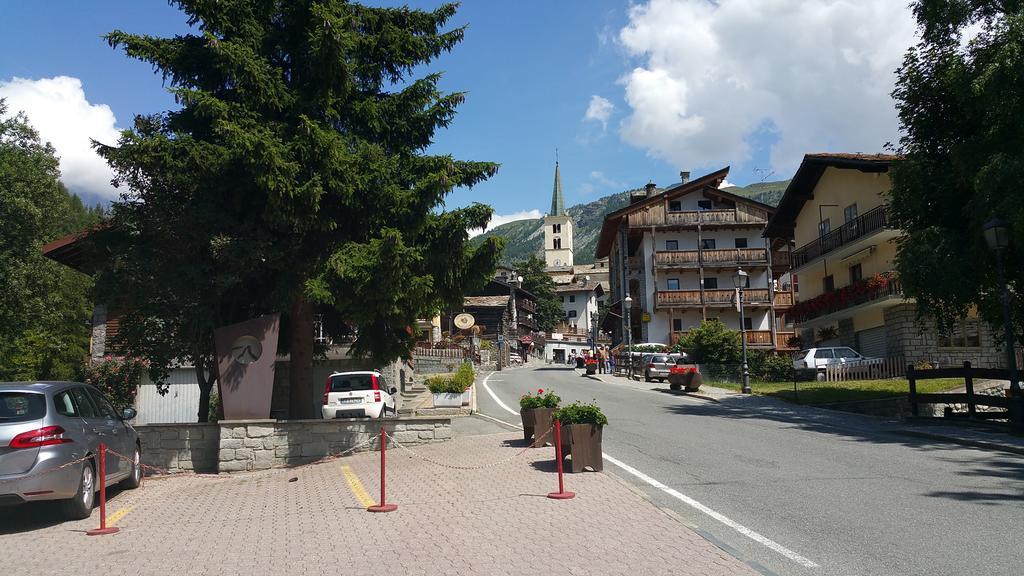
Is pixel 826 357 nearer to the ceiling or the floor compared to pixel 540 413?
nearer to the ceiling

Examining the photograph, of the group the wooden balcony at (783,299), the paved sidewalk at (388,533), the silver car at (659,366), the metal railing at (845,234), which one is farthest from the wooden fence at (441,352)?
the paved sidewalk at (388,533)

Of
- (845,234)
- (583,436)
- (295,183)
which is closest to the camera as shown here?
(583,436)

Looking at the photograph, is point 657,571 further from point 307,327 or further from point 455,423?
point 455,423

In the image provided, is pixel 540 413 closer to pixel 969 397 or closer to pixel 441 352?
pixel 969 397

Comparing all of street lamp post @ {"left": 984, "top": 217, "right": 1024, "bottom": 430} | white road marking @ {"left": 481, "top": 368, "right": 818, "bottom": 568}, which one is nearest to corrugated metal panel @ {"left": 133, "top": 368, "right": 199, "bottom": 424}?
white road marking @ {"left": 481, "top": 368, "right": 818, "bottom": 568}

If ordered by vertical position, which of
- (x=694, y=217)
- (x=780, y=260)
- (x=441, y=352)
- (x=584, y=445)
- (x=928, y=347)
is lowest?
(x=584, y=445)

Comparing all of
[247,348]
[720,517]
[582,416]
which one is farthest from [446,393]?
[720,517]

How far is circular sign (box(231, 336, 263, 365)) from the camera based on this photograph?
46.4 ft

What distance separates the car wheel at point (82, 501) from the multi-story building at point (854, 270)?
1060 inches

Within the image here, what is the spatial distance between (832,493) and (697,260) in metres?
49.4

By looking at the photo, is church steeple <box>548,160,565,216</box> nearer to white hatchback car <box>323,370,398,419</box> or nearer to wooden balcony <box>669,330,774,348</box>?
wooden balcony <box>669,330,774,348</box>

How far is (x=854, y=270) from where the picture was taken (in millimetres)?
37812

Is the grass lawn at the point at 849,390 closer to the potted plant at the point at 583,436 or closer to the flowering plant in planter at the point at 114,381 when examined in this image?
the potted plant at the point at 583,436

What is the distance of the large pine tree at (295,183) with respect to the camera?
13680mm
